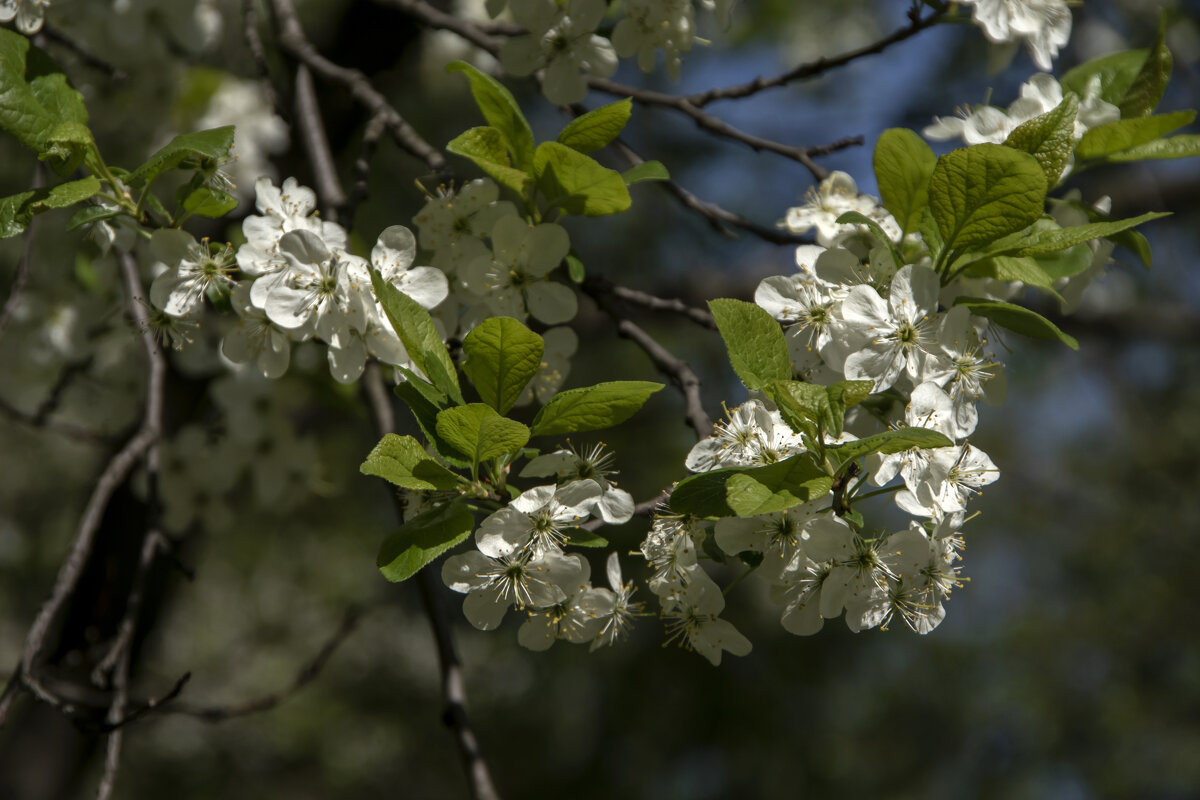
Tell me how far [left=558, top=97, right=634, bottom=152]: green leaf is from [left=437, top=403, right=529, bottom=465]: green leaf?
0.36m

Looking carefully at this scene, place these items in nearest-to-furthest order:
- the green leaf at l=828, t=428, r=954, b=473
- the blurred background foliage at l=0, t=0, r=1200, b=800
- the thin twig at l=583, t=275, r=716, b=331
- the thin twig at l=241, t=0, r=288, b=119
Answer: the green leaf at l=828, t=428, r=954, b=473 < the thin twig at l=583, t=275, r=716, b=331 < the thin twig at l=241, t=0, r=288, b=119 < the blurred background foliage at l=0, t=0, r=1200, b=800

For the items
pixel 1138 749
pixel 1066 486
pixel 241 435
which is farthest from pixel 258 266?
pixel 1066 486

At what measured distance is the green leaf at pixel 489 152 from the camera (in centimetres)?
101

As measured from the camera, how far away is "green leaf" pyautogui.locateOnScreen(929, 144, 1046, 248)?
888mm

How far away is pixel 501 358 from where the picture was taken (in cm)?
89

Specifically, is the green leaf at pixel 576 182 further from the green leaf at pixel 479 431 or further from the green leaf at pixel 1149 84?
the green leaf at pixel 1149 84

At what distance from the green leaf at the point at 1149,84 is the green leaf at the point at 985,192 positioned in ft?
1.51

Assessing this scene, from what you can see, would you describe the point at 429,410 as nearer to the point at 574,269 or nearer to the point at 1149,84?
the point at 574,269

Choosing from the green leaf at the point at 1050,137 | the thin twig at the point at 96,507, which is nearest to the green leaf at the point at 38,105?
the thin twig at the point at 96,507

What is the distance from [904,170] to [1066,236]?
0.19 m

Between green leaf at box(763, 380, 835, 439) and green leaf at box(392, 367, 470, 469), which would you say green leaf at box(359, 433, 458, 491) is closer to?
green leaf at box(392, 367, 470, 469)

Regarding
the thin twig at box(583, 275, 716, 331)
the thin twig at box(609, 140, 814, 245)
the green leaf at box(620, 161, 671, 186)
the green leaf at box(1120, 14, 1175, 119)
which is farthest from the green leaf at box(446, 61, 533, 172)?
the green leaf at box(1120, 14, 1175, 119)

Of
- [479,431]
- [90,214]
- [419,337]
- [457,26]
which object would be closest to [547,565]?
[479,431]

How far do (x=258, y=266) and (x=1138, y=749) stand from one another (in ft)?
18.1
